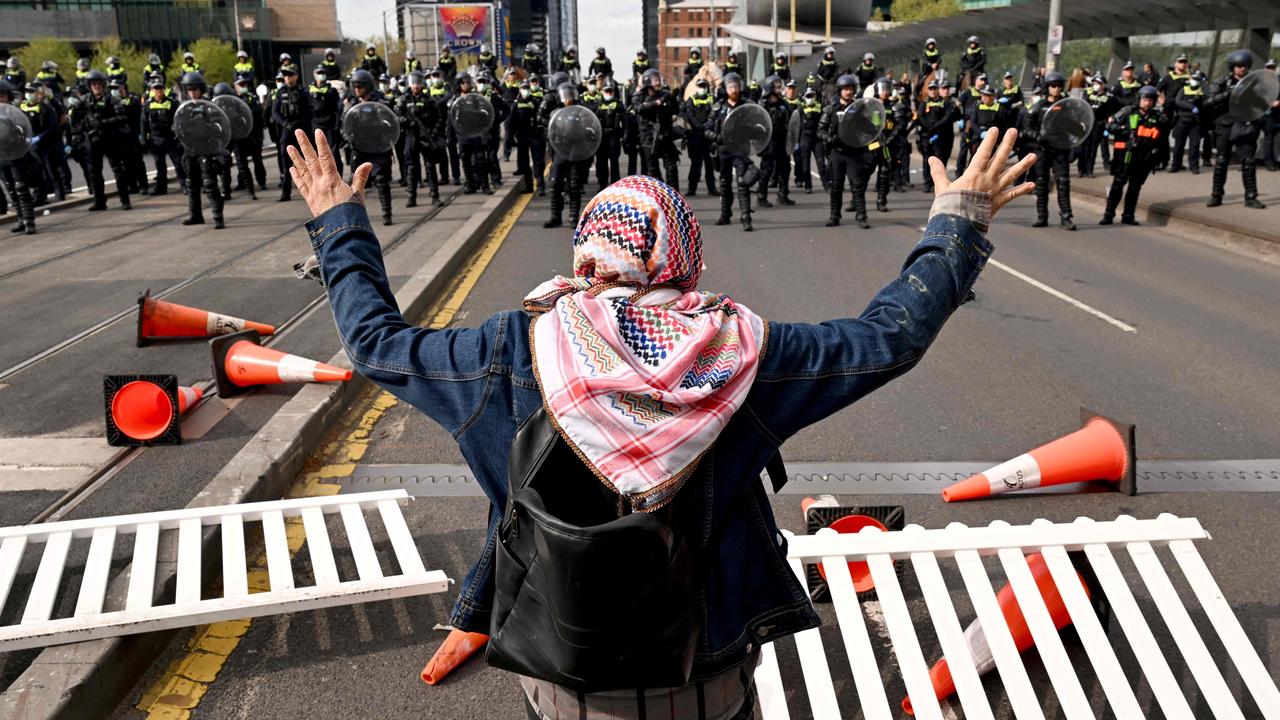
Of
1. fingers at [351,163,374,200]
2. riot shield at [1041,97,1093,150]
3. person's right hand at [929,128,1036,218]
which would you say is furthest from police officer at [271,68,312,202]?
person's right hand at [929,128,1036,218]

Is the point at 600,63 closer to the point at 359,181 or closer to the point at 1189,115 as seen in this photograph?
the point at 1189,115

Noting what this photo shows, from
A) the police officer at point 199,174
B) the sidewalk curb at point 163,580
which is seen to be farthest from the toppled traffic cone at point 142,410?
the police officer at point 199,174

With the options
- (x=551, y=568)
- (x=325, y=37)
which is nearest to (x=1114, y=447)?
(x=551, y=568)

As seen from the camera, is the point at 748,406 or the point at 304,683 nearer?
the point at 748,406

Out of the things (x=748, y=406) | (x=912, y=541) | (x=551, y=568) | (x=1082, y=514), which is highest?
(x=748, y=406)

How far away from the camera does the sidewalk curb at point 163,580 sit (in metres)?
3.04

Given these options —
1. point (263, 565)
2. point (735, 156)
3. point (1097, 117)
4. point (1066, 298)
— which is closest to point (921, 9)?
point (1097, 117)

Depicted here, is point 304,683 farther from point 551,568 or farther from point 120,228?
point 120,228

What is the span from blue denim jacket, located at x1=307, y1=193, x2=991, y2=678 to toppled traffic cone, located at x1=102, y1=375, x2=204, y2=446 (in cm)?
394

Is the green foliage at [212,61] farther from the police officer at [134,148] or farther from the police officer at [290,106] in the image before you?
the police officer at [290,106]

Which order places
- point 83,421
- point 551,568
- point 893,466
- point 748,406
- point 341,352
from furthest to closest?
1. point 341,352
2. point 83,421
3. point 893,466
4. point 748,406
5. point 551,568

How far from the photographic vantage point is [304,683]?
3.38m

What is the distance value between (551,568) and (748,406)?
50cm

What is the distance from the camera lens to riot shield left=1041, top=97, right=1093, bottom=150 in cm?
1355
